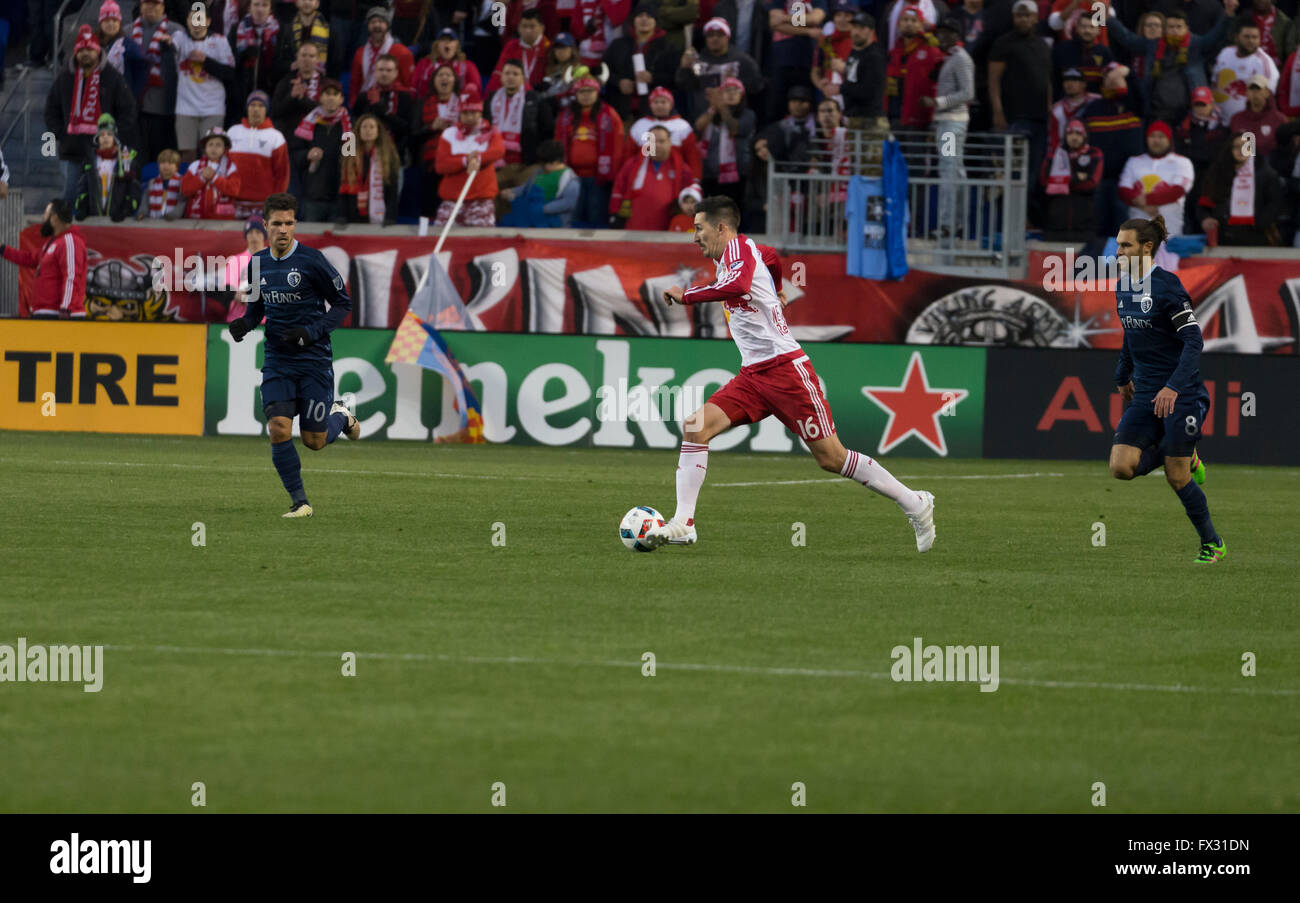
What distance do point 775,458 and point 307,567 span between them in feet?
36.3

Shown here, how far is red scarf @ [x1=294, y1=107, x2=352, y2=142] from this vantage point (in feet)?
78.2

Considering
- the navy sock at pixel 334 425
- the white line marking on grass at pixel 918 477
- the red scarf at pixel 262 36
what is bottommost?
the white line marking on grass at pixel 918 477

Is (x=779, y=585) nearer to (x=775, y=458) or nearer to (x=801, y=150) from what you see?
(x=775, y=458)

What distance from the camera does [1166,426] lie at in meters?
12.0

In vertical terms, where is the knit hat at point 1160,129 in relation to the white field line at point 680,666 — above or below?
above

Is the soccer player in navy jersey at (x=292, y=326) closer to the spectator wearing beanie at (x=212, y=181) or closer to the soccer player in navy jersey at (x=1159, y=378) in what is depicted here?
the soccer player in navy jersey at (x=1159, y=378)

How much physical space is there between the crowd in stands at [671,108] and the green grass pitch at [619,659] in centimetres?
934

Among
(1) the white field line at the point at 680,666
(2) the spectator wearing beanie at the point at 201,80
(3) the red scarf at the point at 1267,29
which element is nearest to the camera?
(1) the white field line at the point at 680,666

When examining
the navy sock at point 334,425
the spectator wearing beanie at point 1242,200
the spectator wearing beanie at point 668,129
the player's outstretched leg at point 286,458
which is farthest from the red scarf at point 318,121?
the player's outstretched leg at point 286,458

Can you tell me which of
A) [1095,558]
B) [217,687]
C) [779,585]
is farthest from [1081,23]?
[217,687]

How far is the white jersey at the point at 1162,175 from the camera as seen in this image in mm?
22969

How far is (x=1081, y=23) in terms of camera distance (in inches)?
923
